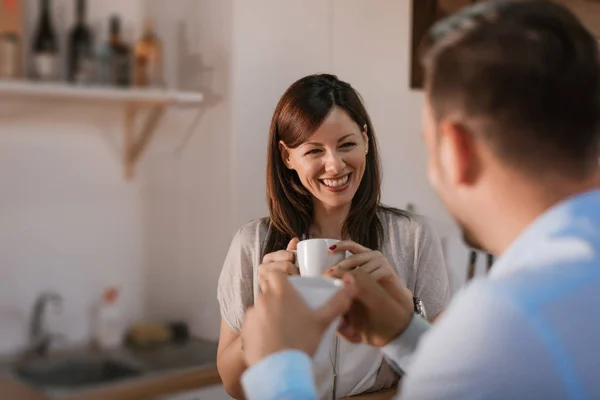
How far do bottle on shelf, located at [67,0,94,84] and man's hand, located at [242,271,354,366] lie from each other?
1137 millimetres

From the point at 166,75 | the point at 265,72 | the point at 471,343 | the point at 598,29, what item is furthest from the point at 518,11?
the point at 598,29

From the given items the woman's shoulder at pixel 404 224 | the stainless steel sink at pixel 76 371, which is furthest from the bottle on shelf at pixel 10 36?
the woman's shoulder at pixel 404 224

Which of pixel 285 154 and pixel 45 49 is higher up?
pixel 45 49

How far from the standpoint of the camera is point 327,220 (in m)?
1.24

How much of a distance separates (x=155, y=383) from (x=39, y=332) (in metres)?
0.36

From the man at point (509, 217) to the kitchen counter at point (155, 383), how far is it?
2.91 feet

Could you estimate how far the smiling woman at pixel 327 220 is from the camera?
116cm

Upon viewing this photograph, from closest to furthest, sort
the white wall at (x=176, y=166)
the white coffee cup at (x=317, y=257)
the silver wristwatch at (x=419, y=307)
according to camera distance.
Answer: the white coffee cup at (x=317, y=257) < the silver wristwatch at (x=419, y=307) < the white wall at (x=176, y=166)

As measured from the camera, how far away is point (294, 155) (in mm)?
1186

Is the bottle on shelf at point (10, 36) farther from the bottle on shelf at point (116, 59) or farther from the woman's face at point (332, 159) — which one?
the woman's face at point (332, 159)

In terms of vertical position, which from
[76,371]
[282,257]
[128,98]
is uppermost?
[128,98]

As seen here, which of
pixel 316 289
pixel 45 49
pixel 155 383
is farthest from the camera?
pixel 45 49

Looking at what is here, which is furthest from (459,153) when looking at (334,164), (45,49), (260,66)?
(45,49)

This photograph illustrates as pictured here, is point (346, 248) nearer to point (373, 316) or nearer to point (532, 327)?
point (373, 316)
